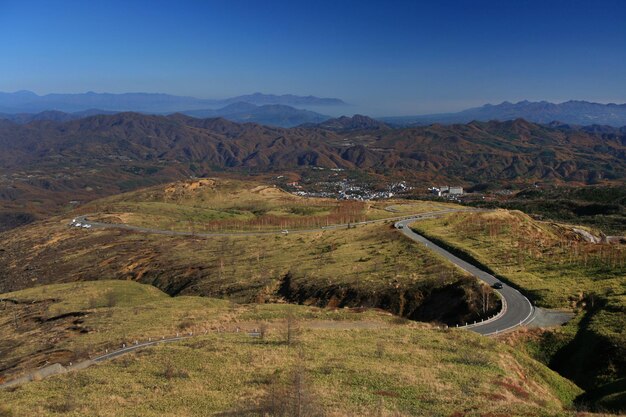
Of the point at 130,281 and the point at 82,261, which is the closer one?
the point at 130,281

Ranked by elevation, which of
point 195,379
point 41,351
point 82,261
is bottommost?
point 82,261

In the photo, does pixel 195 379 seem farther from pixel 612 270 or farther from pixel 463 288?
pixel 612 270

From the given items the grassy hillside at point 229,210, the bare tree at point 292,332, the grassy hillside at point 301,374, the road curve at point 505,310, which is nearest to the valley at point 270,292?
the grassy hillside at point 301,374

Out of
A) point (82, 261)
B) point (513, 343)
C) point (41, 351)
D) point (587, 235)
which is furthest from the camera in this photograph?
point (82, 261)

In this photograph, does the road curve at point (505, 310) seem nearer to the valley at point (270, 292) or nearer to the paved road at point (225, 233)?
the valley at point (270, 292)

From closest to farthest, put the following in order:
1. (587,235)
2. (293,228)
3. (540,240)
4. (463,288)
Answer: (463,288)
(540,240)
(587,235)
(293,228)

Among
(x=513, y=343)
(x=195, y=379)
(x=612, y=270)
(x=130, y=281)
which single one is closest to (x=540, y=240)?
(x=612, y=270)

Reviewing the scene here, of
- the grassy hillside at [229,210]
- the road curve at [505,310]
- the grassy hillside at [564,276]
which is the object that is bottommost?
the grassy hillside at [229,210]
